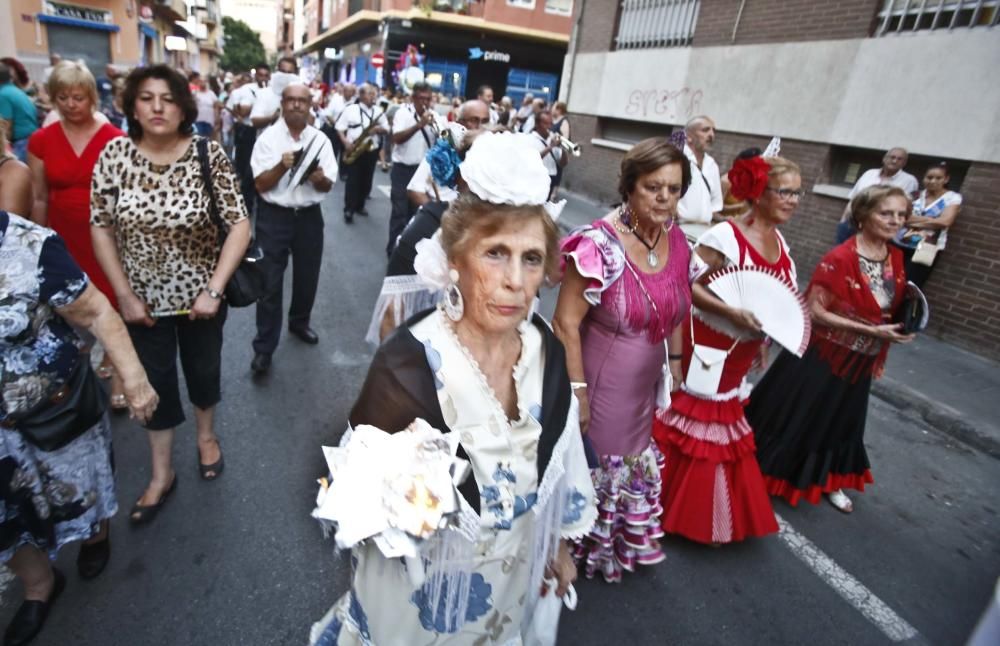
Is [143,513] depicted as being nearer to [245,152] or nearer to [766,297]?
[766,297]

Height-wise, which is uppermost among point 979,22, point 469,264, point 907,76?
point 979,22

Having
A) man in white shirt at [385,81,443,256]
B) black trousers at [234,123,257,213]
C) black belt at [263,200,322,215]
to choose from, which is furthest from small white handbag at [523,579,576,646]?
black trousers at [234,123,257,213]

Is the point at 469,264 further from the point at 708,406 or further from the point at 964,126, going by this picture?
the point at 964,126

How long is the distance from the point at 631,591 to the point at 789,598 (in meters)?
0.81

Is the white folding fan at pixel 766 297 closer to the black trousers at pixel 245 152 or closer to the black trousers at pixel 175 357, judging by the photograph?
the black trousers at pixel 175 357

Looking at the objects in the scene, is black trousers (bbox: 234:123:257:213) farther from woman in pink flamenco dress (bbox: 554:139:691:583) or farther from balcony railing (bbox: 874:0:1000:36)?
balcony railing (bbox: 874:0:1000:36)

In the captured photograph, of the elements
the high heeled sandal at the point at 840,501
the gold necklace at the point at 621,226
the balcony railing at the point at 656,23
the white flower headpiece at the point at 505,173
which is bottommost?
the high heeled sandal at the point at 840,501

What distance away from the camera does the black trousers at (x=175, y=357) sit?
9.21 feet

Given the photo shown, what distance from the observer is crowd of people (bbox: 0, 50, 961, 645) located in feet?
5.09

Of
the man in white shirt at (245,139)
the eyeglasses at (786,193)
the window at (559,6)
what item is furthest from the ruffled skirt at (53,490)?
the window at (559,6)

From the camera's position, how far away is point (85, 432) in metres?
2.11

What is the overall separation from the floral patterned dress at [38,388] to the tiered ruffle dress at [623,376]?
177 centimetres

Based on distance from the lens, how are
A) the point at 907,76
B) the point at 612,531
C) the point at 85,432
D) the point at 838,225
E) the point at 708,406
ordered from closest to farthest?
the point at 85,432, the point at 612,531, the point at 708,406, the point at 907,76, the point at 838,225

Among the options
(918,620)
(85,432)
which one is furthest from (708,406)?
(85,432)
